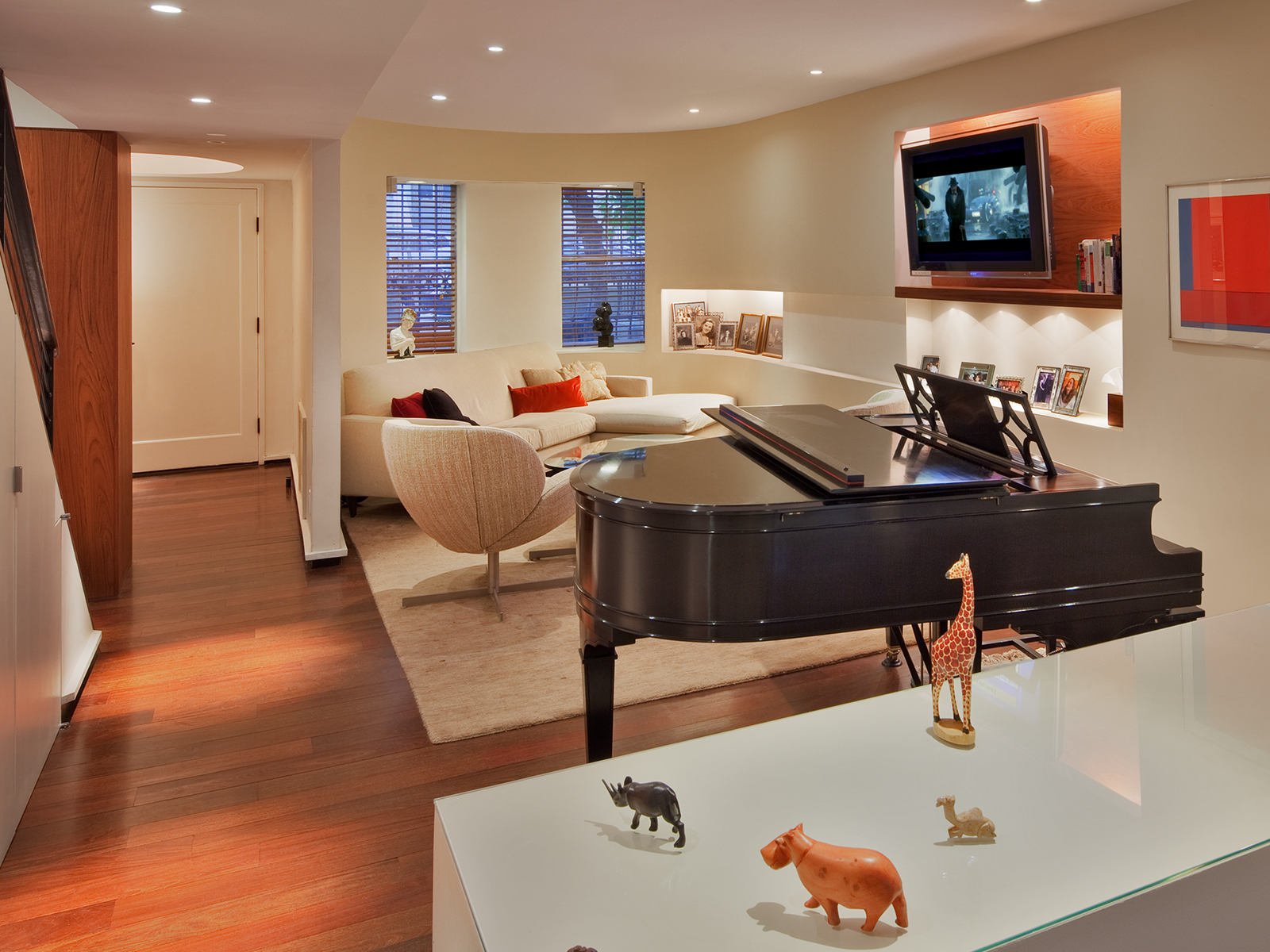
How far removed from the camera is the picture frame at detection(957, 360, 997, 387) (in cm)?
565

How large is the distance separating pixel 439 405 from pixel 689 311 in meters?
3.31

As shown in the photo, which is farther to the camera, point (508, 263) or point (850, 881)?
point (508, 263)

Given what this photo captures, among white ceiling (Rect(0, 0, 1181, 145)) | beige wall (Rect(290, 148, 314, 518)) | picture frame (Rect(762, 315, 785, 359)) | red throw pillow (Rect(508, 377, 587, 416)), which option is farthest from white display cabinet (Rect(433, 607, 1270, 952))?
picture frame (Rect(762, 315, 785, 359))

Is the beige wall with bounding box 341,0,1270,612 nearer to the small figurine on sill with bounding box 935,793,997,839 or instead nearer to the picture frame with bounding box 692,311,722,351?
the picture frame with bounding box 692,311,722,351

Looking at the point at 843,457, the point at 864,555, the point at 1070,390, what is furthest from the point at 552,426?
the point at 864,555

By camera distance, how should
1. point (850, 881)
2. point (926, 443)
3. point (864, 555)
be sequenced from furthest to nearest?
point (926, 443) → point (864, 555) → point (850, 881)

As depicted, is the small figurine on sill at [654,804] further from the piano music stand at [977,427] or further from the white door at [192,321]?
the white door at [192,321]

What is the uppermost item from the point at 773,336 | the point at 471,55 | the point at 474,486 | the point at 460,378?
the point at 471,55

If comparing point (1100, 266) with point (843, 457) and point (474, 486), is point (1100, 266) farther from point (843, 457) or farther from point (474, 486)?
point (474, 486)

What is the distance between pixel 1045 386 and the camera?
206 inches

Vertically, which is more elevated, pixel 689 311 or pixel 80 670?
pixel 689 311

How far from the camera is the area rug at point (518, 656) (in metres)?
3.47

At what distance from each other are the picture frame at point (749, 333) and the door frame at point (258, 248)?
4036 millimetres

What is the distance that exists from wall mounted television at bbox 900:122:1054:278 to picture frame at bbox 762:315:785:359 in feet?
6.57
